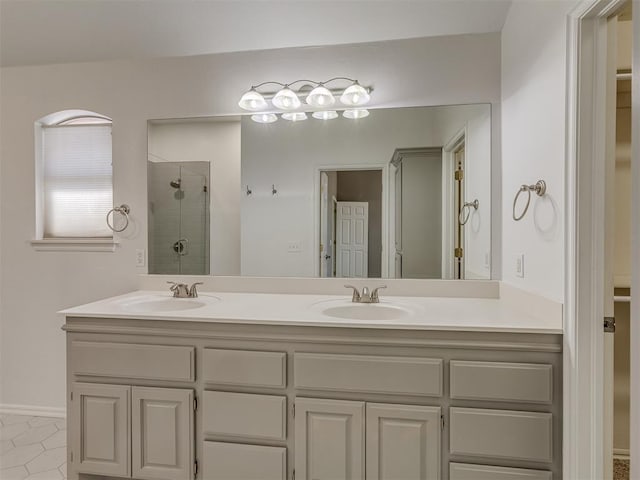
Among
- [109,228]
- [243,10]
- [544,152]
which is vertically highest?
[243,10]

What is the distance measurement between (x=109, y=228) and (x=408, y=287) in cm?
192

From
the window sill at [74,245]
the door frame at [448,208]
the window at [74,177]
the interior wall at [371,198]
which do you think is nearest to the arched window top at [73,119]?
the window at [74,177]

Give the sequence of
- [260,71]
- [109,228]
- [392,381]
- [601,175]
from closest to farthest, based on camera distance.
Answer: [601,175] < [392,381] < [260,71] < [109,228]

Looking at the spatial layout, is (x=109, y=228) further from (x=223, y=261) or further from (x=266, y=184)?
(x=266, y=184)

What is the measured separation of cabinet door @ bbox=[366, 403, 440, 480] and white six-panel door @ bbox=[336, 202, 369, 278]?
31.3 inches

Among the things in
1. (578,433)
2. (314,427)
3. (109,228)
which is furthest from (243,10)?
(578,433)

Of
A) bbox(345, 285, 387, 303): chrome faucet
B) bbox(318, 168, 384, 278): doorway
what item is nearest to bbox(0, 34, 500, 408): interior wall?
bbox(318, 168, 384, 278): doorway

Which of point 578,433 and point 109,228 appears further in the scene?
point 109,228

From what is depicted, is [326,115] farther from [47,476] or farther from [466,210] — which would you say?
[47,476]

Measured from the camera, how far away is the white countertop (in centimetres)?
138

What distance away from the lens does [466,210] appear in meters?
1.96

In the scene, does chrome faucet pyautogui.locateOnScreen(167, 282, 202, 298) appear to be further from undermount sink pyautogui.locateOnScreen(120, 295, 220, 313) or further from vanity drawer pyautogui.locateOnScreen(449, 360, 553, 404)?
vanity drawer pyautogui.locateOnScreen(449, 360, 553, 404)

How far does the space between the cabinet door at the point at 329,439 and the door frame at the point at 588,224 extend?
764mm

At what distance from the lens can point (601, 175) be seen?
1202mm
